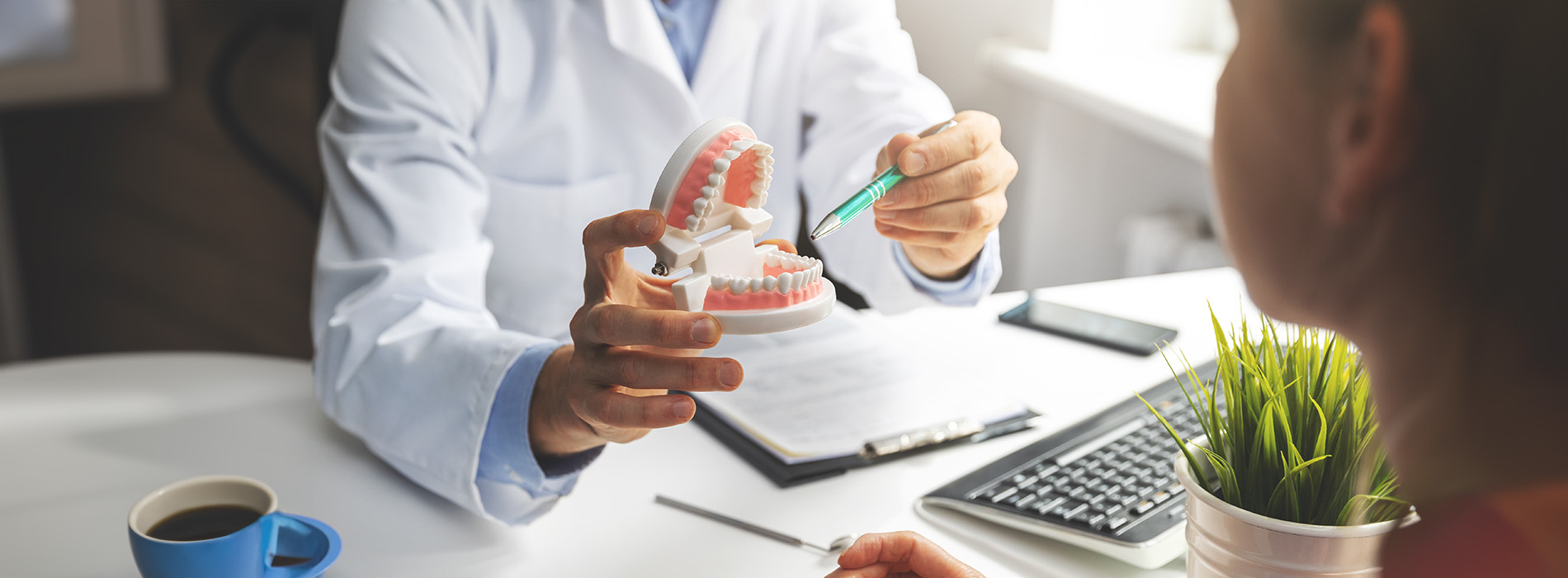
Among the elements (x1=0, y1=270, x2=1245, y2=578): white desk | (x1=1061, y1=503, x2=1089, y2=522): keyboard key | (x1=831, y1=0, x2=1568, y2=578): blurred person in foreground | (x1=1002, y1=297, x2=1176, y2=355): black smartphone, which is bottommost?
(x1=0, y1=270, x2=1245, y2=578): white desk

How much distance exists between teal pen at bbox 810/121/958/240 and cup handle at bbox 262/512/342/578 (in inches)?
14.9

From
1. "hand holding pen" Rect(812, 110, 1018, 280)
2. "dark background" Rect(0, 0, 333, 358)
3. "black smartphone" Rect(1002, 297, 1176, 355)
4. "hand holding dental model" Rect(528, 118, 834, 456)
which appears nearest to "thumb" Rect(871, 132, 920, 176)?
"hand holding pen" Rect(812, 110, 1018, 280)

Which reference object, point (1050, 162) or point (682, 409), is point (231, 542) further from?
point (1050, 162)

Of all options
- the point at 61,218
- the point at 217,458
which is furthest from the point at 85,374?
the point at 61,218

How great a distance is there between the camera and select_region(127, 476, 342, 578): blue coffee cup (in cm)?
69

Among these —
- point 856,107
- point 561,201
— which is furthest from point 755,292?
point 856,107

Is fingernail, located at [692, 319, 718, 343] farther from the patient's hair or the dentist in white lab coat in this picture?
the patient's hair

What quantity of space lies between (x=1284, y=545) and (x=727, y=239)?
0.36 meters

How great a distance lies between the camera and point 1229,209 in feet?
1.37

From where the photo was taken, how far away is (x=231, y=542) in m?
0.69

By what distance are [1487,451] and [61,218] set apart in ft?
8.86

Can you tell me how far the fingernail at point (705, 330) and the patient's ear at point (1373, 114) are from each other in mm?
349

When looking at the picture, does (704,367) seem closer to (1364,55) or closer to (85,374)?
(1364,55)

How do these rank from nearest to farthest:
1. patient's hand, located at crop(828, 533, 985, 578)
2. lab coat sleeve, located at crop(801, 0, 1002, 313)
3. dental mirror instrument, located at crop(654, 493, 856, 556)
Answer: patient's hand, located at crop(828, 533, 985, 578)
dental mirror instrument, located at crop(654, 493, 856, 556)
lab coat sleeve, located at crop(801, 0, 1002, 313)
